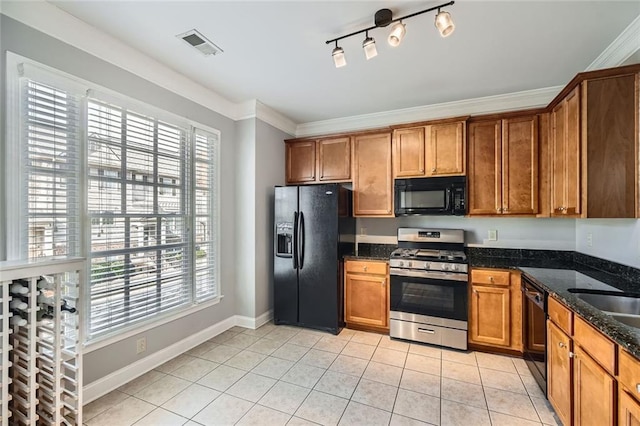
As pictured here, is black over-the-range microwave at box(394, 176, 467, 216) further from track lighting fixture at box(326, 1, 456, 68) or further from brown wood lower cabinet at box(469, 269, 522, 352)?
track lighting fixture at box(326, 1, 456, 68)

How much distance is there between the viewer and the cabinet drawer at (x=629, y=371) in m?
1.07

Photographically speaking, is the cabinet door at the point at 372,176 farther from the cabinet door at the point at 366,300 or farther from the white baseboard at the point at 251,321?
the white baseboard at the point at 251,321

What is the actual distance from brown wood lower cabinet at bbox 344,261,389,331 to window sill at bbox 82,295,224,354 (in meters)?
1.58

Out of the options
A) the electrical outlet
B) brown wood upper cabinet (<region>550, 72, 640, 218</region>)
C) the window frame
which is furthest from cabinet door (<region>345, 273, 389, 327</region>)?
the electrical outlet

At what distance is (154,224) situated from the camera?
8.40ft

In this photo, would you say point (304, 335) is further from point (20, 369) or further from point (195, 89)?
point (195, 89)

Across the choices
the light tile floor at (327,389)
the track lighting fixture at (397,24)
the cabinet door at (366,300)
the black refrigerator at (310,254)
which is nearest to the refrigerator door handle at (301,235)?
the black refrigerator at (310,254)

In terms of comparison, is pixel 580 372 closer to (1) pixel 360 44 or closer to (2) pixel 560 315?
(2) pixel 560 315

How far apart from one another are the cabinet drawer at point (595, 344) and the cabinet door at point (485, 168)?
1682mm

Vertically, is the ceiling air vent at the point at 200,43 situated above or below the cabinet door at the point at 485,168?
above

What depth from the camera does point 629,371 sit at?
3.67 ft

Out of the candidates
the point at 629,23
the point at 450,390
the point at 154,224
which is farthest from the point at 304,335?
the point at 629,23

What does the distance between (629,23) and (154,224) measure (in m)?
3.90

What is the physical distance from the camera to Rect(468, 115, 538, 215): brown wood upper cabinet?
2.89 meters
